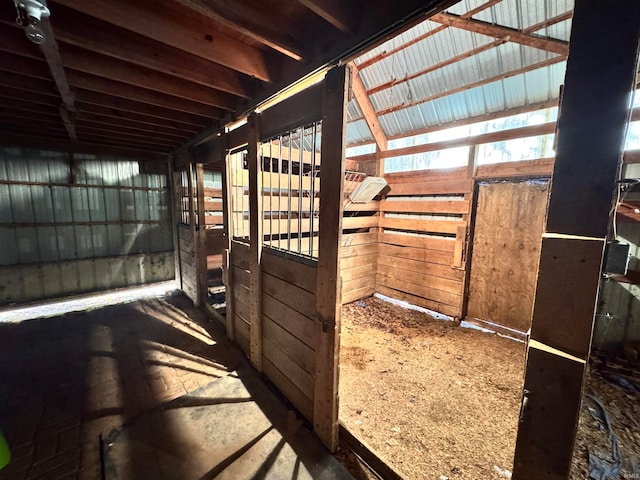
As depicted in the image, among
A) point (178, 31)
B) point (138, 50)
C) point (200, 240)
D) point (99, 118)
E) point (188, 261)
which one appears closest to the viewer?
point (178, 31)

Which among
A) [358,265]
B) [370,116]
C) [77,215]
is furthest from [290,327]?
[77,215]

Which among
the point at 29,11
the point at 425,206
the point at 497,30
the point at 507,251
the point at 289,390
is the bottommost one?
the point at 289,390

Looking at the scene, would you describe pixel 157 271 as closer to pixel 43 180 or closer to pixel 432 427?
pixel 43 180

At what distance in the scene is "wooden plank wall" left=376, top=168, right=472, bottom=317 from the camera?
3988 mm

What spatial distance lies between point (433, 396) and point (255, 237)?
2272mm

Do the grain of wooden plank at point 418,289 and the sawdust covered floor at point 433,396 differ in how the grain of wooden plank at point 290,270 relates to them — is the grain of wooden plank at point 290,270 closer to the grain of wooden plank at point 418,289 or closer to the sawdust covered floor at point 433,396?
the sawdust covered floor at point 433,396

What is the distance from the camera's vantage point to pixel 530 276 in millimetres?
3463

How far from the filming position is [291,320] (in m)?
2.16

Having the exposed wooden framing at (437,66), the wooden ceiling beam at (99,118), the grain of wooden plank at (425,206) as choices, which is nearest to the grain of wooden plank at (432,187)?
the grain of wooden plank at (425,206)

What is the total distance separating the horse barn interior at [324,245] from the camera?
905mm

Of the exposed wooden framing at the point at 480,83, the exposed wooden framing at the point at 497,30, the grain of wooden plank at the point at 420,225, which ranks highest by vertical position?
the exposed wooden framing at the point at 480,83

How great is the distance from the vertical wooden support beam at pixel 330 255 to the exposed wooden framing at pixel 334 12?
20 centimetres

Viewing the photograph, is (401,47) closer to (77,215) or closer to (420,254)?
(420,254)

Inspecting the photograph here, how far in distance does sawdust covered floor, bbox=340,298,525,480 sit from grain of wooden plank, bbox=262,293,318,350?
0.80 meters
